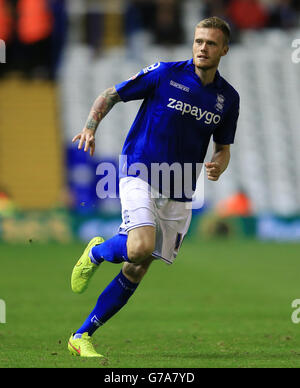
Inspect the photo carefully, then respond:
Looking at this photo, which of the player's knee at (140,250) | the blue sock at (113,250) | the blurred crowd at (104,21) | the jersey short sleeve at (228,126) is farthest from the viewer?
the blurred crowd at (104,21)

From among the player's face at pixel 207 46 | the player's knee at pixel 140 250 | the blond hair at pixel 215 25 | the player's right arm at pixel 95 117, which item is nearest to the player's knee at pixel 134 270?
the player's knee at pixel 140 250

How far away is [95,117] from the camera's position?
7.20 meters

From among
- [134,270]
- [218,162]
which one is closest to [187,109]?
[218,162]

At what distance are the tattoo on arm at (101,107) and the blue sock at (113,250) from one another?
0.89 metres

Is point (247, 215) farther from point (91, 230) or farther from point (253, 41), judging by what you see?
point (253, 41)

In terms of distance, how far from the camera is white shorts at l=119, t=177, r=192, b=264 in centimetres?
698

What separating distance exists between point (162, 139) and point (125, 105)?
63.1 feet

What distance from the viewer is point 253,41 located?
27.4 meters

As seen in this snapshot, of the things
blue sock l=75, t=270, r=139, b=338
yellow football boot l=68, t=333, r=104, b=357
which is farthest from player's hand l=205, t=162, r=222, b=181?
yellow football boot l=68, t=333, r=104, b=357

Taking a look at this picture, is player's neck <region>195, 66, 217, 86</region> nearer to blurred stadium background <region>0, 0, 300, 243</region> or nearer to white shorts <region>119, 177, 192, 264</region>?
white shorts <region>119, 177, 192, 264</region>

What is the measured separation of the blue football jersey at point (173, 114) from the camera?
7.22 meters

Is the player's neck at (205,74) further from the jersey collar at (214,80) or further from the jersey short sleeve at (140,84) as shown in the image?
the jersey short sleeve at (140,84)
